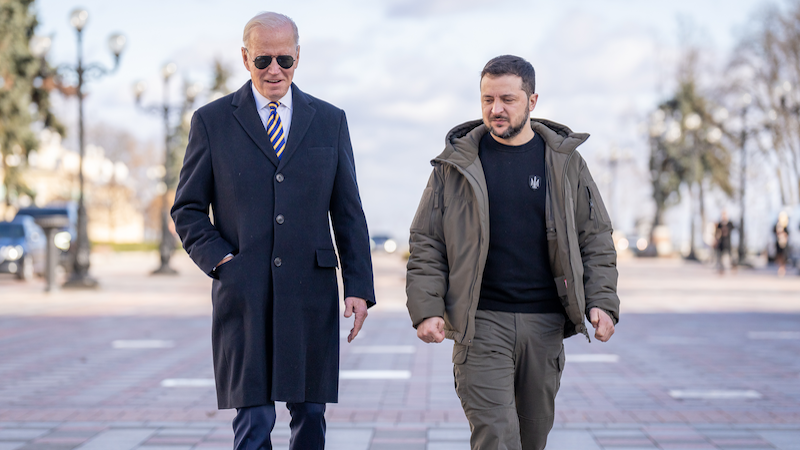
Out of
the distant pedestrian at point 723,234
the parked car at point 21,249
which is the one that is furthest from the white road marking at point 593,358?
the distant pedestrian at point 723,234

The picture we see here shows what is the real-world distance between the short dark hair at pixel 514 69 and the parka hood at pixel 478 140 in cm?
19

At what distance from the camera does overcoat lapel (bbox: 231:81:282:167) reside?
3410mm

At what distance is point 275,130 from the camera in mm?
3492

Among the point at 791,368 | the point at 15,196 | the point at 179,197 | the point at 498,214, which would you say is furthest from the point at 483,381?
the point at 15,196

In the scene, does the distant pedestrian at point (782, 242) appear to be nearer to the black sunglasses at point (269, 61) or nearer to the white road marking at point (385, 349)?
the white road marking at point (385, 349)

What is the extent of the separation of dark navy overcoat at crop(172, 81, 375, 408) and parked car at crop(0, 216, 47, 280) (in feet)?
68.8

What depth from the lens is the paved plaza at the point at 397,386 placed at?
554 centimetres

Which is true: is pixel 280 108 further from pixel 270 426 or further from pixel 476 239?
pixel 270 426

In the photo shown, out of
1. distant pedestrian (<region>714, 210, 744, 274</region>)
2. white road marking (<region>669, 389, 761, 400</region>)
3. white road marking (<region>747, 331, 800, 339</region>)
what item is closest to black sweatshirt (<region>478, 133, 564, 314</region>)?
white road marking (<region>669, 389, 761, 400</region>)

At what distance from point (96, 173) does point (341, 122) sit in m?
68.9

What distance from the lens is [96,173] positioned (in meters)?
68.6

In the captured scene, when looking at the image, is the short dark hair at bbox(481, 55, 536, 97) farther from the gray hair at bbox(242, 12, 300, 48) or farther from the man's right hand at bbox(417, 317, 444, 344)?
the man's right hand at bbox(417, 317, 444, 344)

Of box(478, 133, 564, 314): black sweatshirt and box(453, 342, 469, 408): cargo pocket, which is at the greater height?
box(478, 133, 564, 314): black sweatshirt

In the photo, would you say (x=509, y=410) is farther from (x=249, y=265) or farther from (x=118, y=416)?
(x=118, y=416)
